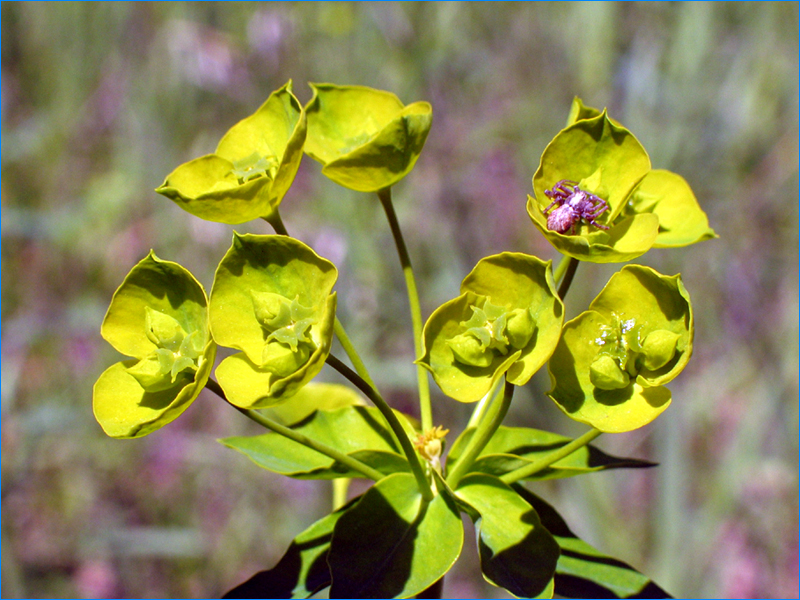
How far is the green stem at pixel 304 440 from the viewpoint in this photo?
1235 mm

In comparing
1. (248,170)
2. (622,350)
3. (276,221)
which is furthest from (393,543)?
(248,170)

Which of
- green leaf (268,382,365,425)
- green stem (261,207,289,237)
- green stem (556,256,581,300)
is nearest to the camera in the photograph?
green stem (556,256,581,300)

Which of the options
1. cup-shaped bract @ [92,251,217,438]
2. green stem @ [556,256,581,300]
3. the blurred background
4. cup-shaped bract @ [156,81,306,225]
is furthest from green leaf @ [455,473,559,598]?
the blurred background

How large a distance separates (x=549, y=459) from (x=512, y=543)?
0.64ft

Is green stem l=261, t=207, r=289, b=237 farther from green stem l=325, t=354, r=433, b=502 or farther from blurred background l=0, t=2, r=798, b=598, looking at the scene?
blurred background l=0, t=2, r=798, b=598

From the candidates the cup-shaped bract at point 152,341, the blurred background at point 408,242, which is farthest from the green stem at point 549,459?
the blurred background at point 408,242

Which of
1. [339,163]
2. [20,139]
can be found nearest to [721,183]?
[339,163]

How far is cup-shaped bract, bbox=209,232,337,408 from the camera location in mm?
1255

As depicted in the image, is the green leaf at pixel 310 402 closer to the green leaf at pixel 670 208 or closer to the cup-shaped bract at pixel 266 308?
the cup-shaped bract at pixel 266 308

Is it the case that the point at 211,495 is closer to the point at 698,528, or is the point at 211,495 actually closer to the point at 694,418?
the point at 698,528

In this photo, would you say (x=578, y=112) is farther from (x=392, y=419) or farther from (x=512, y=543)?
(x=512, y=543)

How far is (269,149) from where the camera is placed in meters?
1.60

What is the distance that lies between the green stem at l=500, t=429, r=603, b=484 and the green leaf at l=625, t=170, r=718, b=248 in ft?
1.76

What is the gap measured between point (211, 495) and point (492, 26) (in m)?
4.08
